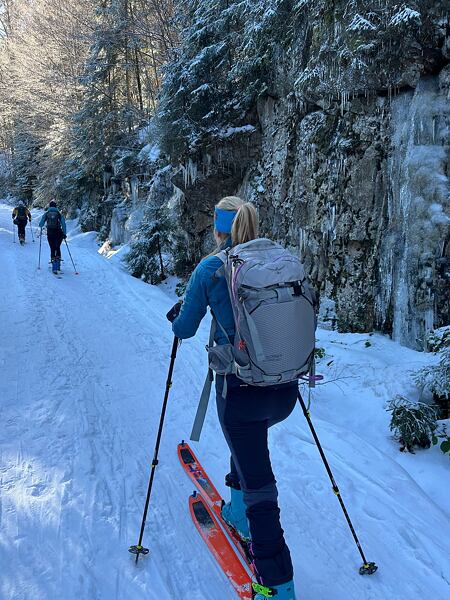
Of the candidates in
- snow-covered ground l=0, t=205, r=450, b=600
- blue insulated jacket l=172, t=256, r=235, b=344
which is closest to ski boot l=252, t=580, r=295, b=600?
snow-covered ground l=0, t=205, r=450, b=600

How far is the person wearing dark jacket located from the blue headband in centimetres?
7

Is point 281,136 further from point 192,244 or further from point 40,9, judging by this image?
point 40,9

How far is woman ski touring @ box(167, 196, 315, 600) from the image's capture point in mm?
2492

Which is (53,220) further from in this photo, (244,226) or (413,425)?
(244,226)

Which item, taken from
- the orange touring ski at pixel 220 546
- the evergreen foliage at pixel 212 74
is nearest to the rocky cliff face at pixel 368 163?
the evergreen foliage at pixel 212 74

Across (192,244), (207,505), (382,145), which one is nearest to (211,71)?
(192,244)

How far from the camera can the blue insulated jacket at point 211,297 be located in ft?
8.34

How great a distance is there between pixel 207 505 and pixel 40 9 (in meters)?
32.8

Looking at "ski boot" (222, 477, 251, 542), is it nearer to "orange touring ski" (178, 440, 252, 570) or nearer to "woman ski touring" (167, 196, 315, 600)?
"orange touring ski" (178, 440, 252, 570)

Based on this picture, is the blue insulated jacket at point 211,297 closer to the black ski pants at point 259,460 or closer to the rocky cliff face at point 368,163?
the black ski pants at point 259,460

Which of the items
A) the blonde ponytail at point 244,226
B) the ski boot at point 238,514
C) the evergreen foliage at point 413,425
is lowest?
the evergreen foliage at point 413,425

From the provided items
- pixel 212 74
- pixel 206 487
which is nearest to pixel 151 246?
pixel 212 74

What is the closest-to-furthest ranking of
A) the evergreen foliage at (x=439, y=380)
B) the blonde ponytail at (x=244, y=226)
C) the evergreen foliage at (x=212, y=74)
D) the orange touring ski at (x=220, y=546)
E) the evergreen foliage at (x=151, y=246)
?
the blonde ponytail at (x=244, y=226), the orange touring ski at (x=220, y=546), the evergreen foliage at (x=439, y=380), the evergreen foliage at (x=212, y=74), the evergreen foliage at (x=151, y=246)

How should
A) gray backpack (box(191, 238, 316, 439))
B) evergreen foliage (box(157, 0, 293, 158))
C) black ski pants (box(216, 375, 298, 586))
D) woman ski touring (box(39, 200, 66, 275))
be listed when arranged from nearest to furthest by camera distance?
gray backpack (box(191, 238, 316, 439))
black ski pants (box(216, 375, 298, 586))
evergreen foliage (box(157, 0, 293, 158))
woman ski touring (box(39, 200, 66, 275))
